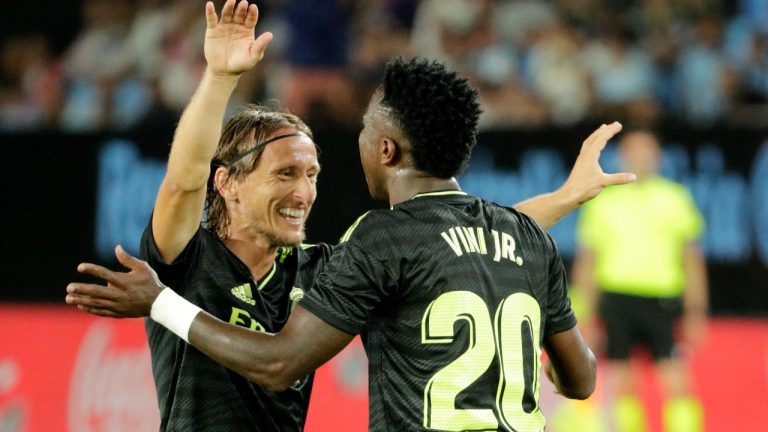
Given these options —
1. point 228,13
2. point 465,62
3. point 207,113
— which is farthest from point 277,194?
point 465,62

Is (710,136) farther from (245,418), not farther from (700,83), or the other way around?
(245,418)

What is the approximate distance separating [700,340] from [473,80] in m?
3.62

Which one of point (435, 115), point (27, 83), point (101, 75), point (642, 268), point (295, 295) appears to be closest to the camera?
point (435, 115)

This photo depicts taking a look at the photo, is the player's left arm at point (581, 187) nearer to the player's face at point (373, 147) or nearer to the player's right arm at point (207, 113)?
→ the player's face at point (373, 147)

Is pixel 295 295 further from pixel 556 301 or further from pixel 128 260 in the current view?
pixel 556 301

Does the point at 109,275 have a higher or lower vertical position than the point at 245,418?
higher

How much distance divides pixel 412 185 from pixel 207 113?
659 millimetres

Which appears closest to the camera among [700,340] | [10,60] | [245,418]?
[245,418]

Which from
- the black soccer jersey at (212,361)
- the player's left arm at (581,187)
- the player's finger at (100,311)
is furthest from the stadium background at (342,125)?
the player's finger at (100,311)

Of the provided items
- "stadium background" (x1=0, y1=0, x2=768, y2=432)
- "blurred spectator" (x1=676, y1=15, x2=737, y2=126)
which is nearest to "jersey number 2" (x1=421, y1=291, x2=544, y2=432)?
"stadium background" (x1=0, y1=0, x2=768, y2=432)

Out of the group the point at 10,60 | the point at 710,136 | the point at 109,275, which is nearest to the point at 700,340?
the point at 710,136

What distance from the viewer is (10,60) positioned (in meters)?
13.0

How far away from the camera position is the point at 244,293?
3.88 meters

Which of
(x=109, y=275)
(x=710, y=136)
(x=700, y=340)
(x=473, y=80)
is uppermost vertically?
(x=473, y=80)
